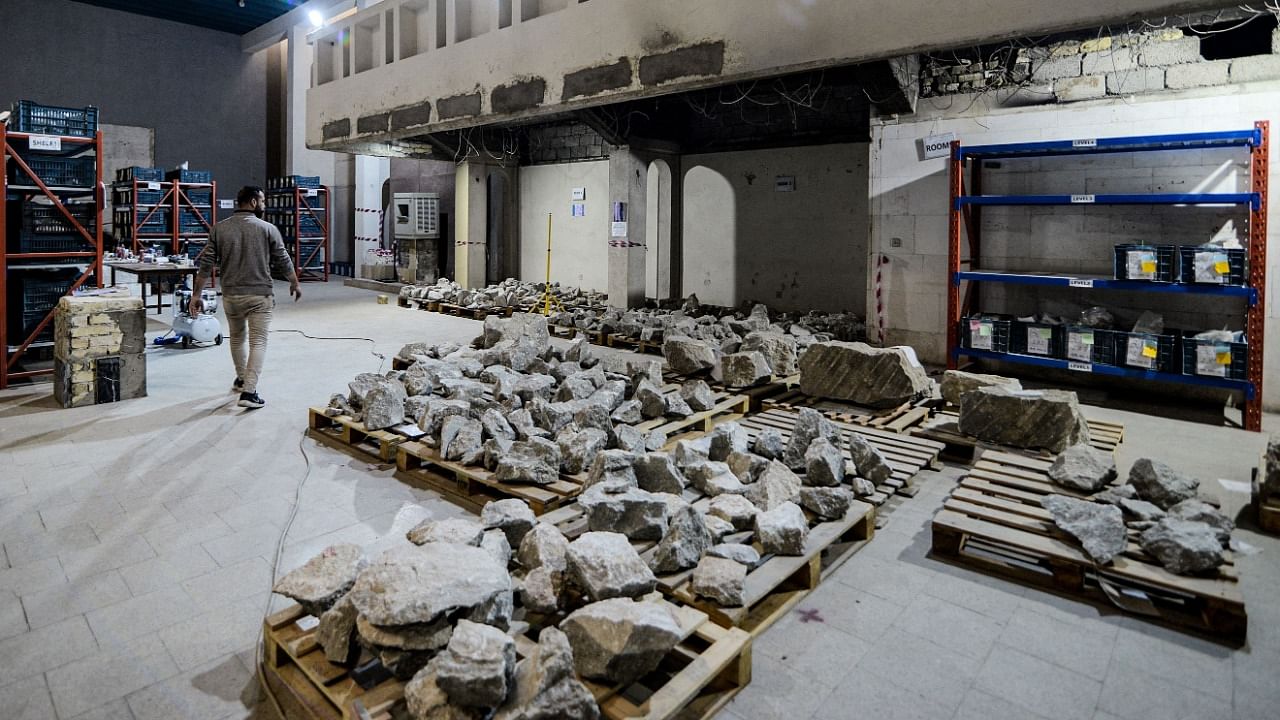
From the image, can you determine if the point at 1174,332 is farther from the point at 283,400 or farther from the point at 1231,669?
the point at 283,400

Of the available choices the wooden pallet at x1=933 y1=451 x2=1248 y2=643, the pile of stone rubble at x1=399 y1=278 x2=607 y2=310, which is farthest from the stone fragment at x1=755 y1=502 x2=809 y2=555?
the pile of stone rubble at x1=399 y1=278 x2=607 y2=310

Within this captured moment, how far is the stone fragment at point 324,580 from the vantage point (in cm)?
283

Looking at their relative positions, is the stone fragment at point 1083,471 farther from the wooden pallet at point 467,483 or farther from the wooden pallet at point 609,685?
the wooden pallet at point 467,483

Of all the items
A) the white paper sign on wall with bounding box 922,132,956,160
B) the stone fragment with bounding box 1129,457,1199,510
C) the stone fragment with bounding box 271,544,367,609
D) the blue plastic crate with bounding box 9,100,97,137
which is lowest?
the stone fragment with bounding box 271,544,367,609

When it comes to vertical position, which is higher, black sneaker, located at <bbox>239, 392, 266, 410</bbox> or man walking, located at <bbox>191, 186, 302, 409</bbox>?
man walking, located at <bbox>191, 186, 302, 409</bbox>

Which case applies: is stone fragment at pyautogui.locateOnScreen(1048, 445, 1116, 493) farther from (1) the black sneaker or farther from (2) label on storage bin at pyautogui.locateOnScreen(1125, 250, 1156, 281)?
(1) the black sneaker

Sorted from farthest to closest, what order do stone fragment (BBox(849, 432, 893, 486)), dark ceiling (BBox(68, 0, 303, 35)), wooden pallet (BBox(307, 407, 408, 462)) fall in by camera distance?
dark ceiling (BBox(68, 0, 303, 35))
wooden pallet (BBox(307, 407, 408, 462))
stone fragment (BBox(849, 432, 893, 486))

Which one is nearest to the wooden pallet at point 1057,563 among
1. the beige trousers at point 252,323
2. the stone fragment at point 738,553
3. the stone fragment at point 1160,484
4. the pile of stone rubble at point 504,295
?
the stone fragment at point 1160,484

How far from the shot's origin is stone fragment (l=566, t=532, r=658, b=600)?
2969 mm

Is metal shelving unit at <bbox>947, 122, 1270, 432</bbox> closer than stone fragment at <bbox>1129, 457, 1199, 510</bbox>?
No

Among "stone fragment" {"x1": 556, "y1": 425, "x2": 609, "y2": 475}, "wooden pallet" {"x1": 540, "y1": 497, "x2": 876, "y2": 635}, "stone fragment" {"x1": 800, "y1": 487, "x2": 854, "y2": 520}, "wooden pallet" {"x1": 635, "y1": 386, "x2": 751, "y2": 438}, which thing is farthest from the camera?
"wooden pallet" {"x1": 635, "y1": 386, "x2": 751, "y2": 438}

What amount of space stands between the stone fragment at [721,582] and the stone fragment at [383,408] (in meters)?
3.29

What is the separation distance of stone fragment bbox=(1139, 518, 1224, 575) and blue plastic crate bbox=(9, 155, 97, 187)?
1040 cm

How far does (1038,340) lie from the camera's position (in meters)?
7.31
